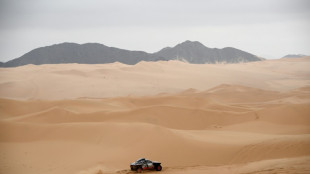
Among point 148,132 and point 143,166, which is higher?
point 148,132

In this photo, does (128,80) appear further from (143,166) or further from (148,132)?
(143,166)

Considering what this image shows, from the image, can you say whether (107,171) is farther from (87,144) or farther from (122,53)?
(122,53)

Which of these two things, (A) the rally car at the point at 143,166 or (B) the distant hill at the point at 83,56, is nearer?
(A) the rally car at the point at 143,166

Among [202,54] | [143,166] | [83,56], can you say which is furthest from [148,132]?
[202,54]

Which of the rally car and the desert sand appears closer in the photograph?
the rally car

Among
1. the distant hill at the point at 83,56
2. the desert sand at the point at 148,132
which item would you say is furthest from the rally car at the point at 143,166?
the distant hill at the point at 83,56

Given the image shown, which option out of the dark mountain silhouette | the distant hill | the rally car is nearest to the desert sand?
the rally car

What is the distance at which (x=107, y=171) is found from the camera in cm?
1460

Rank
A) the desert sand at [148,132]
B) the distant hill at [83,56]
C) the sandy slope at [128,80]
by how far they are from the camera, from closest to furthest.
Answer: the desert sand at [148,132] < the sandy slope at [128,80] < the distant hill at [83,56]

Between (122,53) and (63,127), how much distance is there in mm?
122662

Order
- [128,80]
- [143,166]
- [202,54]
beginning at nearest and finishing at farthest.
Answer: [143,166] → [128,80] → [202,54]

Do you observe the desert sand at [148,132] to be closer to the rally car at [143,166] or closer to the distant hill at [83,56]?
the rally car at [143,166]

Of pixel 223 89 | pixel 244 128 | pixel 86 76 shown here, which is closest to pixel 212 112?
pixel 244 128

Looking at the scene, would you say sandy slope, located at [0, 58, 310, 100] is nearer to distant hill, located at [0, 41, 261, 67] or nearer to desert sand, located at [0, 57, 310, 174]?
desert sand, located at [0, 57, 310, 174]
